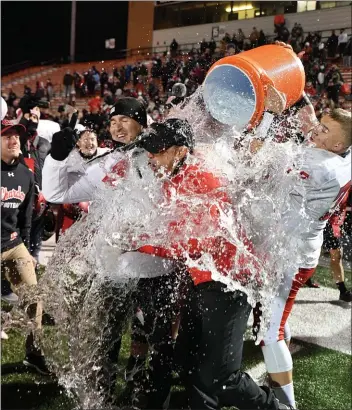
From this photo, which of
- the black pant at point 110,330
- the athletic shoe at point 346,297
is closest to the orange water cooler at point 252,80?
the black pant at point 110,330

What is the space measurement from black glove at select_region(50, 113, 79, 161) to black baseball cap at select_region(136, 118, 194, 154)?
1.18 feet

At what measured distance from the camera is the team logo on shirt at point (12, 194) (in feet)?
9.87

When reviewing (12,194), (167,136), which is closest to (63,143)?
(167,136)

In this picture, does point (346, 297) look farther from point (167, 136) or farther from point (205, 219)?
point (167, 136)

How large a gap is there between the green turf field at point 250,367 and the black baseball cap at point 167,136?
1431 mm

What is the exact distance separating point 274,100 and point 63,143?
849mm

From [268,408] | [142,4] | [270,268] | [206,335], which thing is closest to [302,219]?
[270,268]

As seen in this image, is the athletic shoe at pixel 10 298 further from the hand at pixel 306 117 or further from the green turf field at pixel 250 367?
the hand at pixel 306 117

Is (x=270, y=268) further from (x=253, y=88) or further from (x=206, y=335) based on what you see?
(x=253, y=88)

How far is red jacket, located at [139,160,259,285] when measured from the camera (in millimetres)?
1709

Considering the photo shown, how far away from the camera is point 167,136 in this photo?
1.74 meters

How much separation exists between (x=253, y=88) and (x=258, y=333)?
127 cm

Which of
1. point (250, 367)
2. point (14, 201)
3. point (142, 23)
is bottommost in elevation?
point (250, 367)

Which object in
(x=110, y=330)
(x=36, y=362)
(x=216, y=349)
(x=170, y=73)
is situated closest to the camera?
(x=216, y=349)
